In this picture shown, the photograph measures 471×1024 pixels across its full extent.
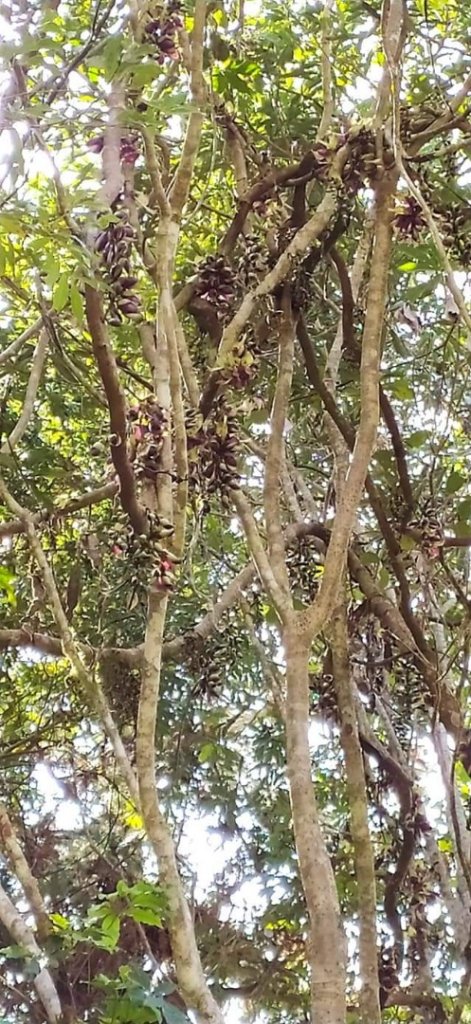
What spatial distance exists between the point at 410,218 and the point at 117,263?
0.80 metres

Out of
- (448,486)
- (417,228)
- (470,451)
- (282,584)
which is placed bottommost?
(282,584)

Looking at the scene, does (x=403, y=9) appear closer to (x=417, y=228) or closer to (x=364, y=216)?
(x=417, y=228)

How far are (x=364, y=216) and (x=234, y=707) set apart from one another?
1.77 meters

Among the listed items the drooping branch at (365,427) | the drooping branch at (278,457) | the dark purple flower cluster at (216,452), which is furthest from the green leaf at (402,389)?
the dark purple flower cluster at (216,452)

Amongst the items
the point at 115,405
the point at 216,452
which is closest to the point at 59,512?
the point at 216,452

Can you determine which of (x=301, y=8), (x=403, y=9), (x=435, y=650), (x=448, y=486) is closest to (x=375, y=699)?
(x=435, y=650)

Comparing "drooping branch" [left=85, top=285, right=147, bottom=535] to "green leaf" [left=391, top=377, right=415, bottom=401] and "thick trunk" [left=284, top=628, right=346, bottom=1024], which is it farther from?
"green leaf" [left=391, top=377, right=415, bottom=401]

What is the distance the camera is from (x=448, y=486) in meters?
2.51

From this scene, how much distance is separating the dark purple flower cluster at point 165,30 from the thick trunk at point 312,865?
118cm

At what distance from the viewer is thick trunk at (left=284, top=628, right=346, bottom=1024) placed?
1.50m

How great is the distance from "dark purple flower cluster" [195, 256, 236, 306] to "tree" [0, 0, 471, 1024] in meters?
0.01

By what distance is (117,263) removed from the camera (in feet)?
5.48

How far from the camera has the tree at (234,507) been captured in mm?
1697

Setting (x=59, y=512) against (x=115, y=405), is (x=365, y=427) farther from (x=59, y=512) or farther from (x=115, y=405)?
(x=59, y=512)
